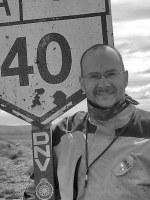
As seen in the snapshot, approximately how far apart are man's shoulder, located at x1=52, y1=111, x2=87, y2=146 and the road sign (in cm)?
43

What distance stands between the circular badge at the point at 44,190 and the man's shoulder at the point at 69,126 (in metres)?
0.36

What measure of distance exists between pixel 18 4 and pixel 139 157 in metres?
1.55

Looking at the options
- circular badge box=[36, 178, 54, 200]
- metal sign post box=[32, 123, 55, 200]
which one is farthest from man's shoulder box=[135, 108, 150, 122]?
circular badge box=[36, 178, 54, 200]

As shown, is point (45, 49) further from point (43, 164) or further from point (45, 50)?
point (43, 164)

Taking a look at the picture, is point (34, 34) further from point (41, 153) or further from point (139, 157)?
point (139, 157)

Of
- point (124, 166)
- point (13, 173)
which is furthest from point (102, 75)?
point (13, 173)

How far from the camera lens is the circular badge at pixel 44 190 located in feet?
13.0

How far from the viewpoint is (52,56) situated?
167 inches

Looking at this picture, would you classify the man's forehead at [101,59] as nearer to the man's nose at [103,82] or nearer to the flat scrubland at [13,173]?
the man's nose at [103,82]

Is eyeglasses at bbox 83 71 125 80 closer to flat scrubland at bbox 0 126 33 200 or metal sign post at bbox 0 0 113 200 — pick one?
metal sign post at bbox 0 0 113 200

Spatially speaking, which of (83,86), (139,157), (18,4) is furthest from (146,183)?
(18,4)

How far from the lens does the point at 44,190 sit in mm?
3977

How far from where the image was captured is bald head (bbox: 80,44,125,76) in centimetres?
348

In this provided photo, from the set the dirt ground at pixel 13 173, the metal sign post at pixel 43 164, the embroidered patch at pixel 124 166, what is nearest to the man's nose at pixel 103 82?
the embroidered patch at pixel 124 166
